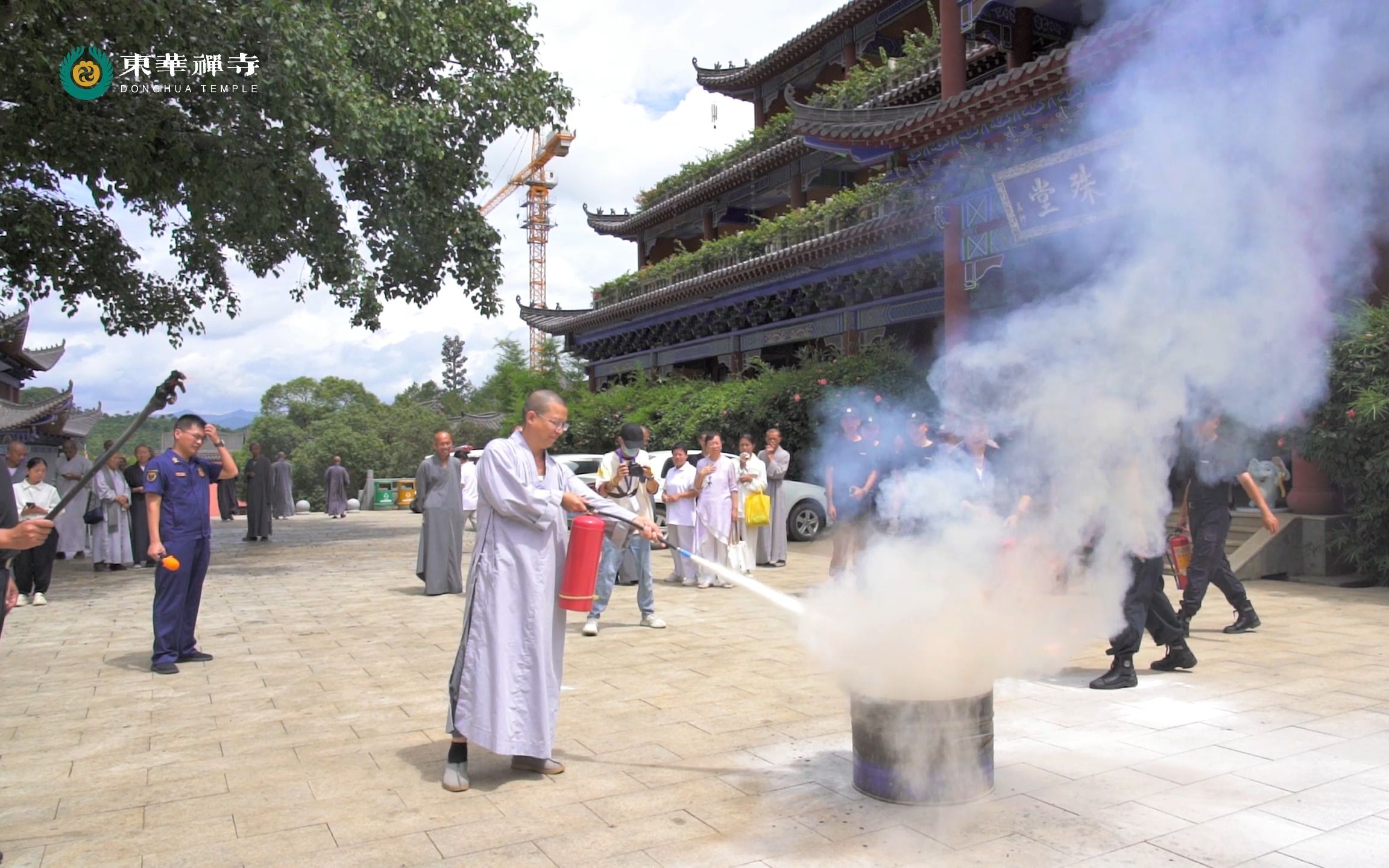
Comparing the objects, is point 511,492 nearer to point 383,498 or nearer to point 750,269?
point 750,269

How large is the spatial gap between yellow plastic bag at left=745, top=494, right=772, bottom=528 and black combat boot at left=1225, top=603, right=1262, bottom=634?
4.79 meters

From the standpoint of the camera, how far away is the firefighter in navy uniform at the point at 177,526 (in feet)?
21.4

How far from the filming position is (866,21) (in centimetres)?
2189

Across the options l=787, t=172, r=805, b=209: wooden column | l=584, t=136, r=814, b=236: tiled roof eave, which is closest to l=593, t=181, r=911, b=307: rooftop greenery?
l=787, t=172, r=805, b=209: wooden column

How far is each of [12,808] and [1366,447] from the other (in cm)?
1070

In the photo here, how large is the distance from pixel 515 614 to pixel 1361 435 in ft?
28.1

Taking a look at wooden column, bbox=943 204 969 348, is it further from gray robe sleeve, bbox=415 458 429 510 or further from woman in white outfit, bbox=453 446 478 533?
gray robe sleeve, bbox=415 458 429 510

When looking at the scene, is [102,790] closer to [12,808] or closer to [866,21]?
[12,808]

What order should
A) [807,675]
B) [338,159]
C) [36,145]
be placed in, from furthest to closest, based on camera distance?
[338,159]
[36,145]
[807,675]

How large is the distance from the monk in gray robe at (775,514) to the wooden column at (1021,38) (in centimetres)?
619

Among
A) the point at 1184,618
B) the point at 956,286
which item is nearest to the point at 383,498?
the point at 956,286

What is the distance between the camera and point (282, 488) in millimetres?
25000

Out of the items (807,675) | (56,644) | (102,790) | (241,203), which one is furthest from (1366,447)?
(241,203)

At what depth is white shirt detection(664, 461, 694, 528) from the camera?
32.6 ft
